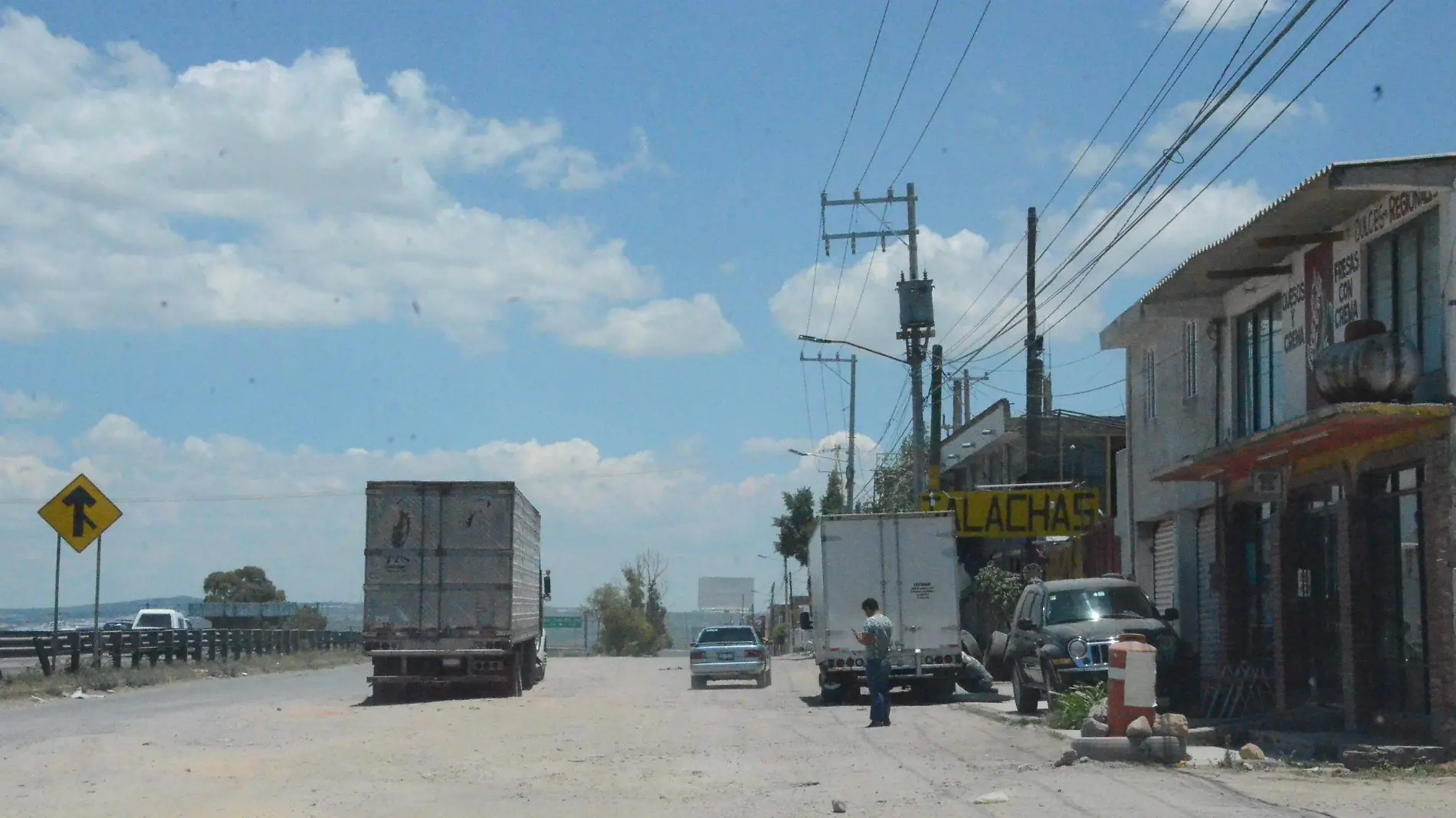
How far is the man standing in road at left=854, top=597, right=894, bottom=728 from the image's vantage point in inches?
790

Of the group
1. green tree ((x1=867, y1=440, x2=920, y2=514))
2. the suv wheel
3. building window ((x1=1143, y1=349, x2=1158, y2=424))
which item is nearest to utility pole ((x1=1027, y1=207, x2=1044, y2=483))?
building window ((x1=1143, y1=349, x2=1158, y2=424))

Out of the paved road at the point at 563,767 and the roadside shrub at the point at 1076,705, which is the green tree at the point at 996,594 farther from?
the roadside shrub at the point at 1076,705

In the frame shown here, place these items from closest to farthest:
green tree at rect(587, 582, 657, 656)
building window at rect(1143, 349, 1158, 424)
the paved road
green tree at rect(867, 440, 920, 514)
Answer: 1. the paved road
2. building window at rect(1143, 349, 1158, 424)
3. green tree at rect(867, 440, 920, 514)
4. green tree at rect(587, 582, 657, 656)

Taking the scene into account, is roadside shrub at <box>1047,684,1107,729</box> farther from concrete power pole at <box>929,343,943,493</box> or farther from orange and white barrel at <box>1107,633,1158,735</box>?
concrete power pole at <box>929,343,943,493</box>

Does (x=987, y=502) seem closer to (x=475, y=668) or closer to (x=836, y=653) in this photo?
(x=836, y=653)

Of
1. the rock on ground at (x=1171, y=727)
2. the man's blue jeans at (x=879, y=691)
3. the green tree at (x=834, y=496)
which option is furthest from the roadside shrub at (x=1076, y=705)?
the green tree at (x=834, y=496)

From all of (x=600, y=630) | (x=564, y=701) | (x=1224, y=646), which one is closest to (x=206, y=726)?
(x=564, y=701)

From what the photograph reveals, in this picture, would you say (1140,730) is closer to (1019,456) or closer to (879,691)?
(879,691)

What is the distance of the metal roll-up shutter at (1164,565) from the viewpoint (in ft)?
85.0

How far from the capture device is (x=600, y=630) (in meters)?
112

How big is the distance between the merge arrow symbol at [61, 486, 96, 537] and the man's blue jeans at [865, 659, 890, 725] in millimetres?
15167

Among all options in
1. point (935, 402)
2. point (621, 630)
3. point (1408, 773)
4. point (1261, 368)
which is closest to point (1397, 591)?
point (1408, 773)

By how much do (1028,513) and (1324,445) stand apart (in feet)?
47.8

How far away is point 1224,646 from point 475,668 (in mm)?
12528
